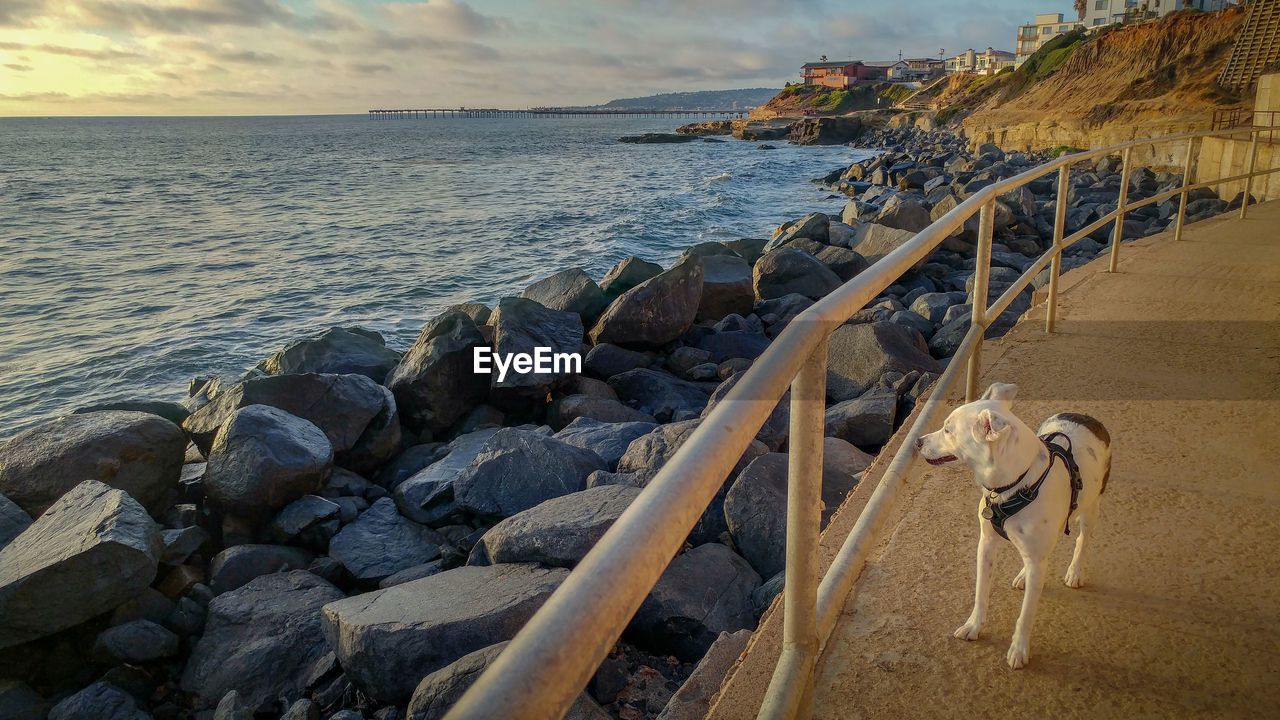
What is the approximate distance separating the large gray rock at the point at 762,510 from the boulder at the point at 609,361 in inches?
164

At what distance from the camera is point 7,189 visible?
39.2 meters

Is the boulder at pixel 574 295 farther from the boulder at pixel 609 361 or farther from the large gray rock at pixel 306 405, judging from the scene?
the large gray rock at pixel 306 405

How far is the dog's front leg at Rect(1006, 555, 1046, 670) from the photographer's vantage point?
204cm

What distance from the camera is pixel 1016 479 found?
6.51 ft

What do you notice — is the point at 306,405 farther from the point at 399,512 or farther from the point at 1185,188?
the point at 1185,188

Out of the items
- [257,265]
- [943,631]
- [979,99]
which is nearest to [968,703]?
[943,631]

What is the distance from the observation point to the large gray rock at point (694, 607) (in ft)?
11.2

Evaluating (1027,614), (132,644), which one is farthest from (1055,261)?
(132,644)

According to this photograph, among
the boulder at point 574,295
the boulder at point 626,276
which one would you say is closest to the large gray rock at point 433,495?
the boulder at point 574,295

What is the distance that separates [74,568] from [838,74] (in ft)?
329

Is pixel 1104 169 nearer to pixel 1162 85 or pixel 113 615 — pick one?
pixel 1162 85

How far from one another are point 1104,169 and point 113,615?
72.8 ft

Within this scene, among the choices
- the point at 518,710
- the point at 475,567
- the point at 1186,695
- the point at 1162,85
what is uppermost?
the point at 1162,85

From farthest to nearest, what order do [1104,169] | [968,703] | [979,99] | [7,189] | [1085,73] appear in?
[979,99]
[7,189]
[1085,73]
[1104,169]
[968,703]
